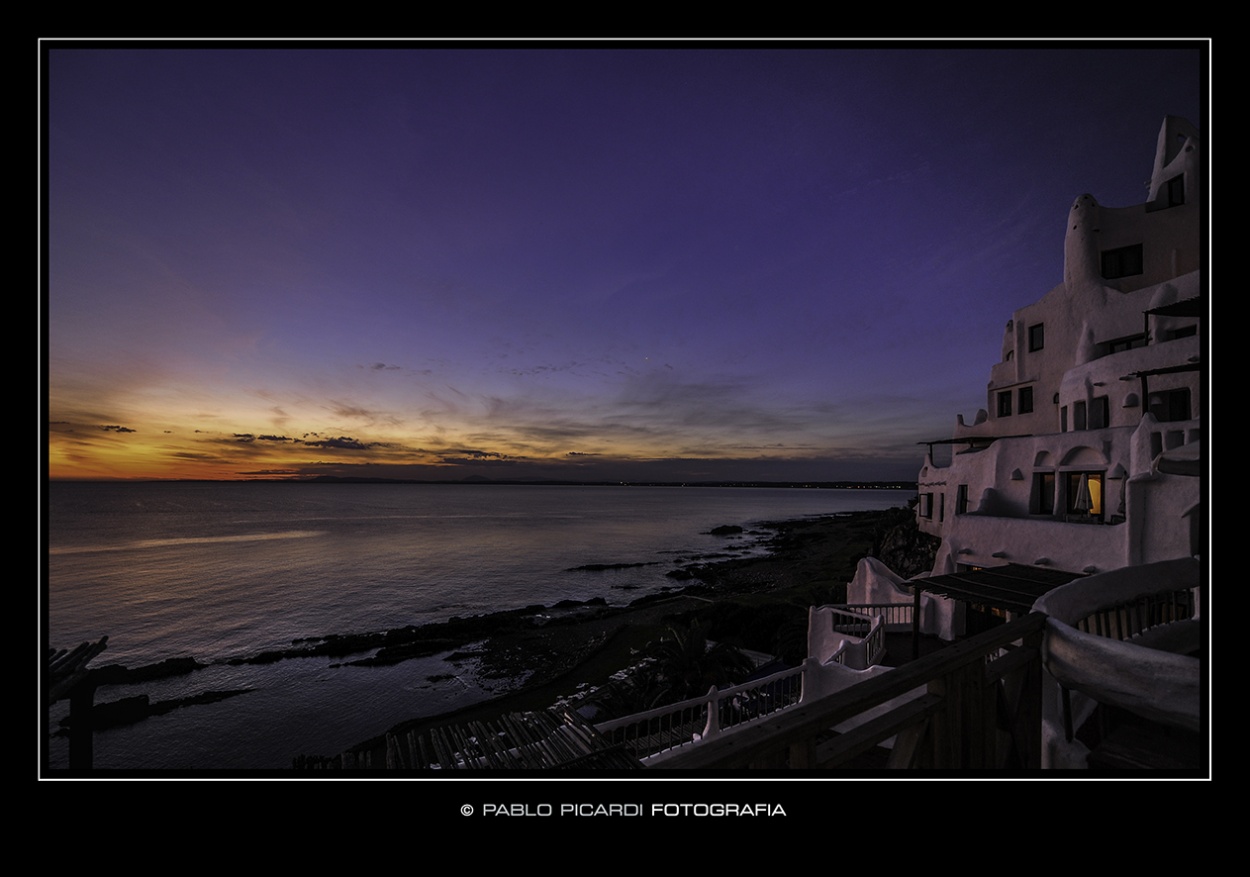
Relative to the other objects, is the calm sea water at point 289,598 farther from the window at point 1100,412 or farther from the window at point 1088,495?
the window at point 1100,412

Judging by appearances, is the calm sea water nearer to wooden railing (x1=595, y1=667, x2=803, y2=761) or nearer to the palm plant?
wooden railing (x1=595, y1=667, x2=803, y2=761)

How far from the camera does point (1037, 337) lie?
21.9 metres

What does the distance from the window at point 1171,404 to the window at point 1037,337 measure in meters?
6.90

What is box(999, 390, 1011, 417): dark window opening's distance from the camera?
2344cm

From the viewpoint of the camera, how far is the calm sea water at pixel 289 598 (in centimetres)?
2108

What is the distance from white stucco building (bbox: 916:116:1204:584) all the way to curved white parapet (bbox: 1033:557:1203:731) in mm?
9073

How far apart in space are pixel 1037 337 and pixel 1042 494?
997cm

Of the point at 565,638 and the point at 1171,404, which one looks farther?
the point at 565,638

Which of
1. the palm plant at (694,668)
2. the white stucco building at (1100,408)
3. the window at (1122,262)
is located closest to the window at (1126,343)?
the white stucco building at (1100,408)

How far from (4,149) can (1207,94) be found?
598cm

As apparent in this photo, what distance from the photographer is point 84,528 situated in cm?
7681

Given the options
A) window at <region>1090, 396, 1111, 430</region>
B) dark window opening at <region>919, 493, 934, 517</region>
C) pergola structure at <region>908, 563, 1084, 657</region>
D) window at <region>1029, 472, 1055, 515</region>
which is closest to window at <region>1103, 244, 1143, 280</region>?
window at <region>1090, 396, 1111, 430</region>

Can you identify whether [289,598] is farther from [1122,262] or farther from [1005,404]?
[1122,262]

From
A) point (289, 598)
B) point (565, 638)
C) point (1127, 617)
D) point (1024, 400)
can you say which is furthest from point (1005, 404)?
point (289, 598)
